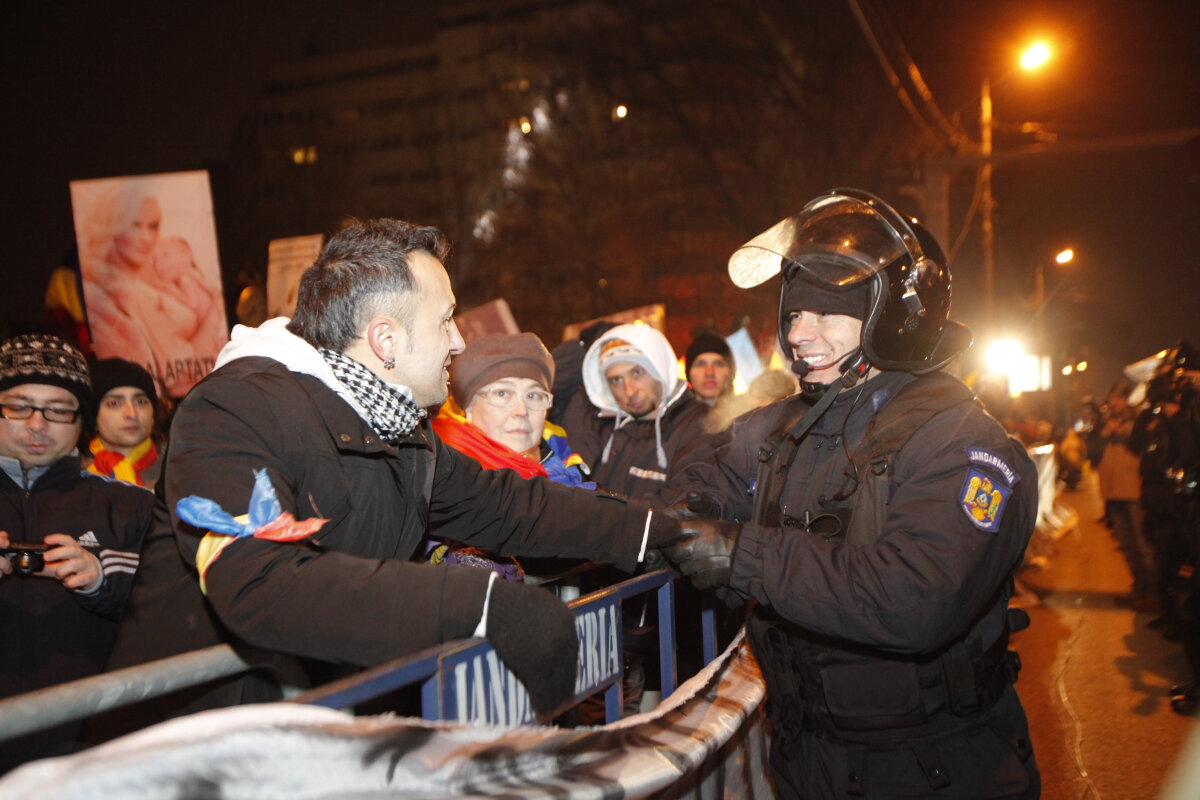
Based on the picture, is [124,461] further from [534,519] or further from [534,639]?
[534,639]

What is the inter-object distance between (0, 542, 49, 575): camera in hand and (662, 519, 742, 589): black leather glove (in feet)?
6.91

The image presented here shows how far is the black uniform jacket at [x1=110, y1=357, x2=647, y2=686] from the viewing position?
175cm

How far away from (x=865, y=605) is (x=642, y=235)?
27.5m

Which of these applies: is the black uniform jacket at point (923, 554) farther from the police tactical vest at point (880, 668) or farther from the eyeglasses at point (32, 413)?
the eyeglasses at point (32, 413)

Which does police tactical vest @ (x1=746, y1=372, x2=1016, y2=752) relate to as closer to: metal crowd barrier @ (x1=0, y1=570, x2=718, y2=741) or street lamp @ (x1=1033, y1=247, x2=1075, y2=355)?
metal crowd barrier @ (x1=0, y1=570, x2=718, y2=741)

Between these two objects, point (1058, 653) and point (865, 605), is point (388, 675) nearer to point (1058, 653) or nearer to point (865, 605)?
point (865, 605)

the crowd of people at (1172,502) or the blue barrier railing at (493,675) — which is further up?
the blue barrier railing at (493,675)

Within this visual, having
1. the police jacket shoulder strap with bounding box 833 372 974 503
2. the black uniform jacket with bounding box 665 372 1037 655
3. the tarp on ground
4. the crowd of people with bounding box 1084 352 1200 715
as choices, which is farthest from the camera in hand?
the crowd of people with bounding box 1084 352 1200 715

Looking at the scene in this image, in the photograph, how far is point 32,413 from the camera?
3.55m

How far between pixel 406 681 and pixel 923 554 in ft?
4.48

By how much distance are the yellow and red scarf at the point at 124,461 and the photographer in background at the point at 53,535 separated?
3.87ft

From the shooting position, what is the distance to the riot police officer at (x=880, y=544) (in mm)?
2379

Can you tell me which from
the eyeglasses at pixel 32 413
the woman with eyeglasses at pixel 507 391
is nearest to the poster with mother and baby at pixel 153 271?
the eyeglasses at pixel 32 413

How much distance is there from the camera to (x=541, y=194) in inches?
1314
